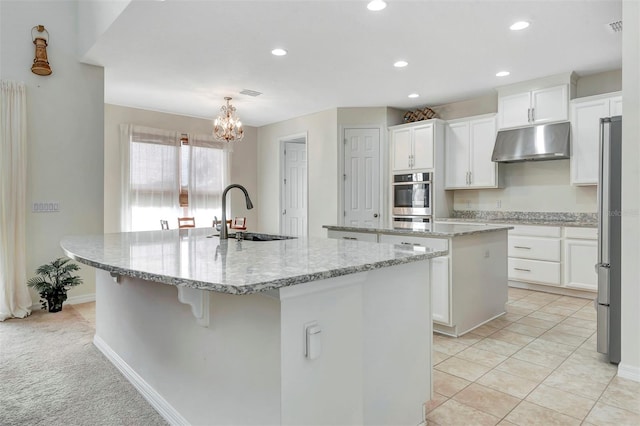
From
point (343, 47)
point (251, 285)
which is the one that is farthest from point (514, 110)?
point (251, 285)

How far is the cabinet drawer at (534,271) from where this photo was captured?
4504 millimetres

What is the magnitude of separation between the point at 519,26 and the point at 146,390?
12.7ft

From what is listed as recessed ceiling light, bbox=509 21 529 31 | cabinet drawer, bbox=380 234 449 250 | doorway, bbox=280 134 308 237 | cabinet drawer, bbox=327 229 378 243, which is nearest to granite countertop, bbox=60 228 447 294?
cabinet drawer, bbox=380 234 449 250

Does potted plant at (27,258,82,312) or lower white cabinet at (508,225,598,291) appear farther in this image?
lower white cabinet at (508,225,598,291)

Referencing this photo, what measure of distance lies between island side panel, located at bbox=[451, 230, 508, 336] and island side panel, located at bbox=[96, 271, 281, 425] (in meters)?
2.11

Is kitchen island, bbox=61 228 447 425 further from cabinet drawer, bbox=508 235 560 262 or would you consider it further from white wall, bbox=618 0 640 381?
cabinet drawer, bbox=508 235 560 262

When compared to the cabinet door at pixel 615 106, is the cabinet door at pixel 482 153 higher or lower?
lower

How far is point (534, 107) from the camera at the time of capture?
15.5ft

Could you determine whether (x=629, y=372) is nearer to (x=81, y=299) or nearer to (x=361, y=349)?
(x=361, y=349)

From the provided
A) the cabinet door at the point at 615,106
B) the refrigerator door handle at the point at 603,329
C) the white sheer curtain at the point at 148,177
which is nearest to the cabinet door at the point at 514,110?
the cabinet door at the point at 615,106

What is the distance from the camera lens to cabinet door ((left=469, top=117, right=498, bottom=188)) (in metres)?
5.21

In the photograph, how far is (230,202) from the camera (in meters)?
7.19

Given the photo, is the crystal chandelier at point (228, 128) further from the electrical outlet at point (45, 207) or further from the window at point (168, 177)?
the electrical outlet at point (45, 207)

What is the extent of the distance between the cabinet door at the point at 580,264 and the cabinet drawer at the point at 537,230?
6.1 inches
